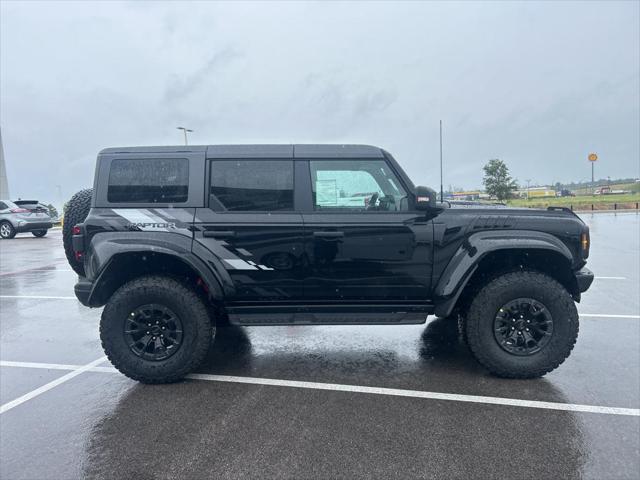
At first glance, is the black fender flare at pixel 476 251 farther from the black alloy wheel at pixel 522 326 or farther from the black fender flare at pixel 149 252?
the black fender flare at pixel 149 252

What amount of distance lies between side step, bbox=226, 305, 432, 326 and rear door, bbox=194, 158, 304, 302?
4.4 inches

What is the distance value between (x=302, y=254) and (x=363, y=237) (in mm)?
557

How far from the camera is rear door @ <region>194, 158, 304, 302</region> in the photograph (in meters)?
3.65

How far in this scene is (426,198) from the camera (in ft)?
11.8

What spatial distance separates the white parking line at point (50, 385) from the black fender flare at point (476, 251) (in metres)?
3.38

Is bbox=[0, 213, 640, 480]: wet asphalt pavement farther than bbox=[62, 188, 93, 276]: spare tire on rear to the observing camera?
No

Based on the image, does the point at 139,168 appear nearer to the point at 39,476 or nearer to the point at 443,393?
the point at 39,476

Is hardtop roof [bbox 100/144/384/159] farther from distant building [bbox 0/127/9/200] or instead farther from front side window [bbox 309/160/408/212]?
distant building [bbox 0/127/9/200]

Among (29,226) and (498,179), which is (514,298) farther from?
(498,179)

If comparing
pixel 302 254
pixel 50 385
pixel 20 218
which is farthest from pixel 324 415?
pixel 20 218

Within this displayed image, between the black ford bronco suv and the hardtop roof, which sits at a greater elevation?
the hardtop roof

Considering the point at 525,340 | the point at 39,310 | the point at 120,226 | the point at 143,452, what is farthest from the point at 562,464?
the point at 39,310

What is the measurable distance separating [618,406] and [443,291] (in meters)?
1.49

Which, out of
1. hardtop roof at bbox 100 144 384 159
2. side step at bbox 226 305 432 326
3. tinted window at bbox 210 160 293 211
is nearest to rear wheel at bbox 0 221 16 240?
hardtop roof at bbox 100 144 384 159
